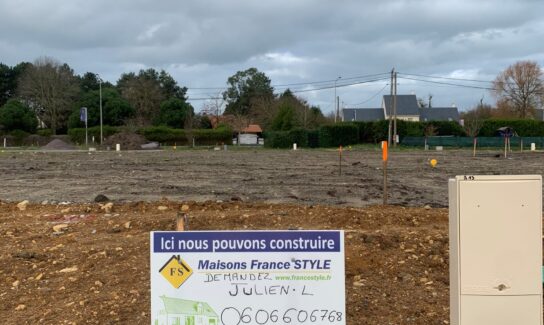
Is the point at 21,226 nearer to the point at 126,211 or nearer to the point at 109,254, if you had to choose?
the point at 126,211

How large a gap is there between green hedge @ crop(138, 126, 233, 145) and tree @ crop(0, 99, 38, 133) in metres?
19.7

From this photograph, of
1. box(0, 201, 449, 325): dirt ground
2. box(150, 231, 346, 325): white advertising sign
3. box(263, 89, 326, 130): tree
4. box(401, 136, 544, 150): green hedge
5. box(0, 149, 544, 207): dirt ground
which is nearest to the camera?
box(150, 231, 346, 325): white advertising sign

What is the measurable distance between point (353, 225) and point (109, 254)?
3.58 m

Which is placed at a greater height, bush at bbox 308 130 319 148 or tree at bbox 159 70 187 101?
tree at bbox 159 70 187 101

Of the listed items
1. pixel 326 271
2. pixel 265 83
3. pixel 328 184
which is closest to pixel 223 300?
pixel 326 271

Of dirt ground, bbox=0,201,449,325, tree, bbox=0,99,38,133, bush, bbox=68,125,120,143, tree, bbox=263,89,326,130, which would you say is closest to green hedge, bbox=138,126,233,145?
bush, bbox=68,125,120,143

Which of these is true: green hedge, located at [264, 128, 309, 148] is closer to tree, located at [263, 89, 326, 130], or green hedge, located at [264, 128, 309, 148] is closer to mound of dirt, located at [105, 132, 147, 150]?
tree, located at [263, 89, 326, 130]

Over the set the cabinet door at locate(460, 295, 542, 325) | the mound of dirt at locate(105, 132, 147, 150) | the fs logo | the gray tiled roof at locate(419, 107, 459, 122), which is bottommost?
the cabinet door at locate(460, 295, 542, 325)

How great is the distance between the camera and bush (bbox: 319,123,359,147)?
6481 cm

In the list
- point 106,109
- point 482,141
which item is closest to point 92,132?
point 106,109

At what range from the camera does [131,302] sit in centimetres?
501

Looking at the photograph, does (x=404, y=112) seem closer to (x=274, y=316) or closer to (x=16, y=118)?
(x=16, y=118)

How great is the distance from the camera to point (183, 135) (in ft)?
253

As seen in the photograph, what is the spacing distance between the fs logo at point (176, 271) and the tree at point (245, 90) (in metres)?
109
